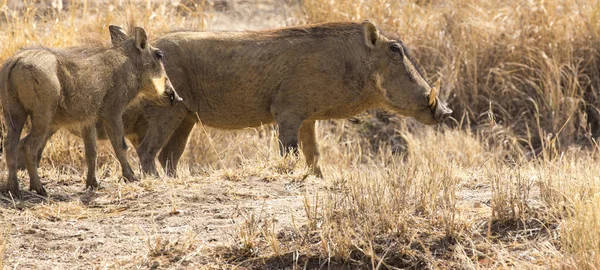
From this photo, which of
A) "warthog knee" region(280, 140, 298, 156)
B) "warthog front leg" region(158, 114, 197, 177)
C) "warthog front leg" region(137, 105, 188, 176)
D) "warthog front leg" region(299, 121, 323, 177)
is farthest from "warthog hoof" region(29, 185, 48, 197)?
"warthog front leg" region(299, 121, 323, 177)

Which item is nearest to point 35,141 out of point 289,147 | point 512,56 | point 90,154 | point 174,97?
point 90,154

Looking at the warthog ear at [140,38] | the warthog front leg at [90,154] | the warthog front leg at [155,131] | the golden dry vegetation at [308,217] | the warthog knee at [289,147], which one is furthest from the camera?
the warthog front leg at [155,131]

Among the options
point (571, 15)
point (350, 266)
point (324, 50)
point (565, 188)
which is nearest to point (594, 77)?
point (571, 15)

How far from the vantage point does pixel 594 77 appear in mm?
12023

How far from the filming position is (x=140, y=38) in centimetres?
727

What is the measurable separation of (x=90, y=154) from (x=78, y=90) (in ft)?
2.07

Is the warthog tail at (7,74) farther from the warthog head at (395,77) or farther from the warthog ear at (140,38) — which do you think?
the warthog head at (395,77)

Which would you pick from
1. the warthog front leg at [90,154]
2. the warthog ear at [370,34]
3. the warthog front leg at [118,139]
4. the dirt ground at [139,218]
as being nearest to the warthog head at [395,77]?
the warthog ear at [370,34]

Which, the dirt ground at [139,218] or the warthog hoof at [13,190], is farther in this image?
the warthog hoof at [13,190]

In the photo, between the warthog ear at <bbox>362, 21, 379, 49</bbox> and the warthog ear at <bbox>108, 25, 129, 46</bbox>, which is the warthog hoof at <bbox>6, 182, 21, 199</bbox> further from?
the warthog ear at <bbox>362, 21, 379, 49</bbox>

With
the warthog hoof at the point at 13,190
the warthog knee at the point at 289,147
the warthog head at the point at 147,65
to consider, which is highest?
the warthog head at the point at 147,65

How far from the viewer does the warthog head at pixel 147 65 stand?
7254mm

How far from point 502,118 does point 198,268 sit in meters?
7.61

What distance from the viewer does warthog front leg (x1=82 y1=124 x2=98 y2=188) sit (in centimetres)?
694
